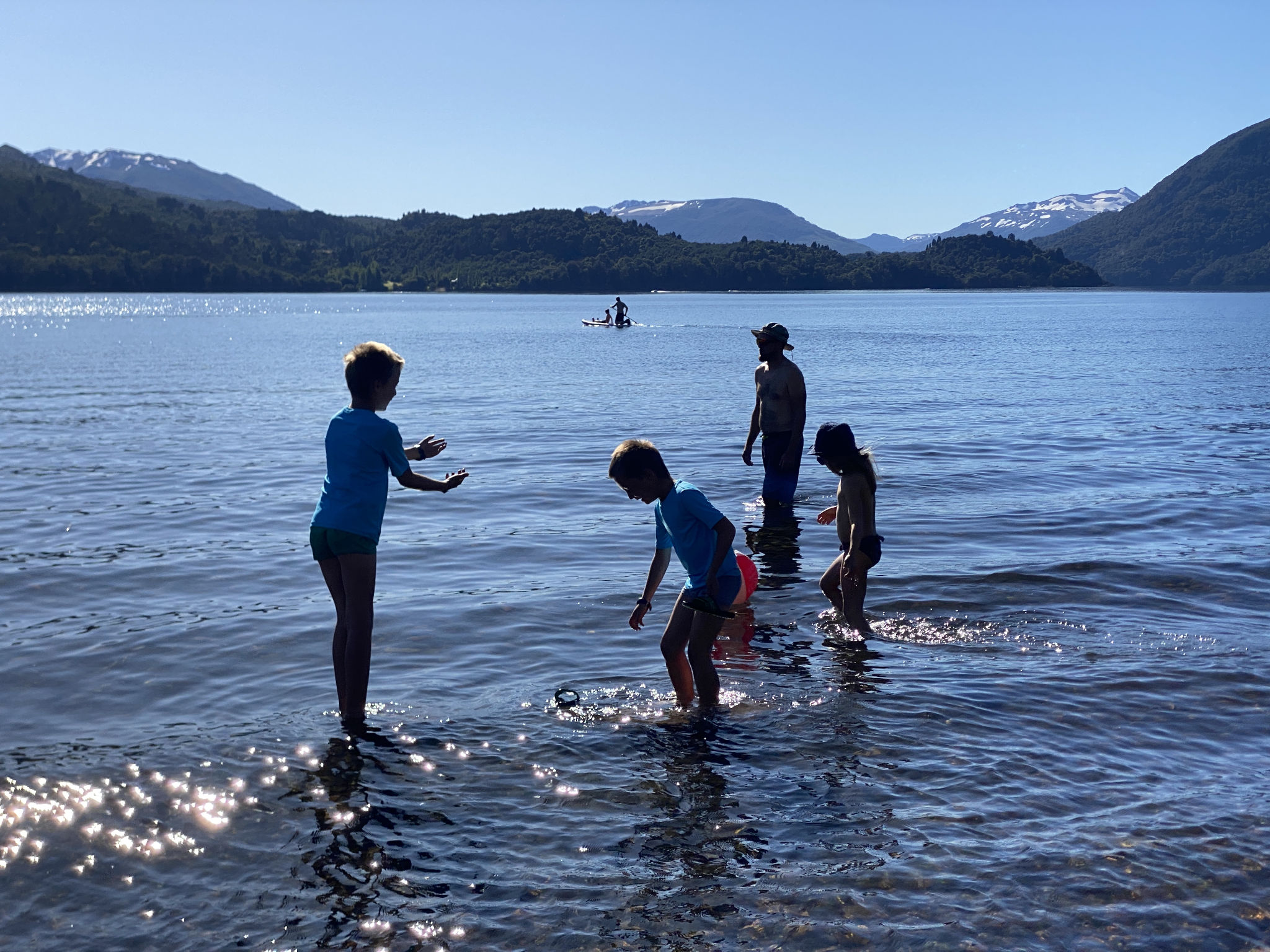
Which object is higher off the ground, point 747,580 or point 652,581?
point 652,581

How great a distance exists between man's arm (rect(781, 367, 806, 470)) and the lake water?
100 centimetres

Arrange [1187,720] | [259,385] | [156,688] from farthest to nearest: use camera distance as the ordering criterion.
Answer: [259,385] → [156,688] → [1187,720]

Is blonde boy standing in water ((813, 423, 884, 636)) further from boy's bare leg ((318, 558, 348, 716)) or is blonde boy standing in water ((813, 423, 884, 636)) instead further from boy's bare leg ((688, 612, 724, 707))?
boy's bare leg ((318, 558, 348, 716))

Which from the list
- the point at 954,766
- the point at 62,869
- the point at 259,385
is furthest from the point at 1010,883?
the point at 259,385

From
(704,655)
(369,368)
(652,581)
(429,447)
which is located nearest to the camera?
(369,368)

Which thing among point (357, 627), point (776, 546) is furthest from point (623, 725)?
point (776, 546)

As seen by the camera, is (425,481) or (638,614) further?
(638,614)

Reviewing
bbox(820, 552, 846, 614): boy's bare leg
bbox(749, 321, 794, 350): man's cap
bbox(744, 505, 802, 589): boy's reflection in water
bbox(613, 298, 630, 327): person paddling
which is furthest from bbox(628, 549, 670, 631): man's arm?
bbox(613, 298, 630, 327): person paddling

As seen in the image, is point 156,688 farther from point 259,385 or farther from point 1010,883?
point 259,385

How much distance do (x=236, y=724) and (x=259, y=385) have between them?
35.3 m

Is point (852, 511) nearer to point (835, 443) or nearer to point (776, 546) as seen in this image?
point (835, 443)

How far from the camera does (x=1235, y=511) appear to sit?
16047mm

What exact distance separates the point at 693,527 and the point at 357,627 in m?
2.49

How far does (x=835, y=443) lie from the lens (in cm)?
901
